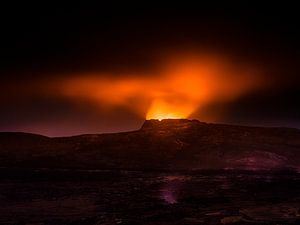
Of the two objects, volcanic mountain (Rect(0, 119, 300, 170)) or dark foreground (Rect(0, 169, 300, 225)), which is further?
volcanic mountain (Rect(0, 119, 300, 170))

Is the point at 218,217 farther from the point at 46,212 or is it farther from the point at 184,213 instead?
the point at 46,212

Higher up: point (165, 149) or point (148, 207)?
point (165, 149)

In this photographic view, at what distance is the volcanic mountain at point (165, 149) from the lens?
12275 centimetres

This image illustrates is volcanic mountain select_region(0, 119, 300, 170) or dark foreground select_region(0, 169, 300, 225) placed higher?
volcanic mountain select_region(0, 119, 300, 170)

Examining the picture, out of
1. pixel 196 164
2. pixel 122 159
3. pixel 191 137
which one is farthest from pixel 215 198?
pixel 191 137

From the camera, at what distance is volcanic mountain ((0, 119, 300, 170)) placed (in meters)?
123

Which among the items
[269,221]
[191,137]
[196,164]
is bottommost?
[269,221]

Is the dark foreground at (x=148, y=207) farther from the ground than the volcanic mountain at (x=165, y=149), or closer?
closer

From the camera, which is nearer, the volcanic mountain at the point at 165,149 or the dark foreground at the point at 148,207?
the dark foreground at the point at 148,207

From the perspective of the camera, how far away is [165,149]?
14838 cm

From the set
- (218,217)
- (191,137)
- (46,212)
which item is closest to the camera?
(218,217)

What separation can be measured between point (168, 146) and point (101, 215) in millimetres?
120199

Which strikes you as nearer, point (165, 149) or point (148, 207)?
point (148, 207)

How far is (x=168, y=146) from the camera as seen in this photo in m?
153
